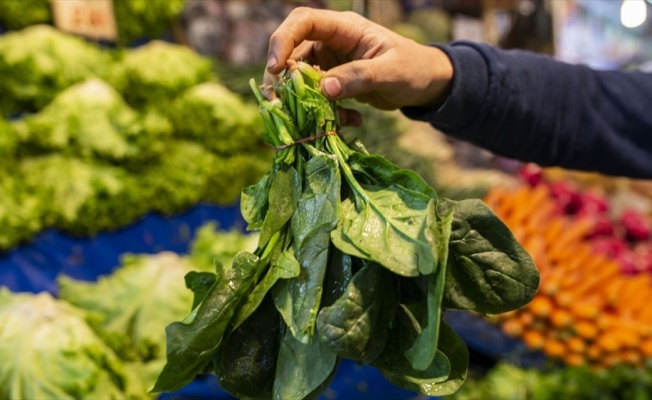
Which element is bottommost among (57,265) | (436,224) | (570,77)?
(57,265)

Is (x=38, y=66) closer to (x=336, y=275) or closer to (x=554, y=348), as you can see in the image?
(x=336, y=275)

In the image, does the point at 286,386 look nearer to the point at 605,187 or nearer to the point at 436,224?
the point at 436,224

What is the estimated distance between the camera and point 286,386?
Result: 2.86ft

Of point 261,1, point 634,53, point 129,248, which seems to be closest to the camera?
point 129,248

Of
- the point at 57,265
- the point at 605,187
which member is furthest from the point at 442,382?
the point at 605,187

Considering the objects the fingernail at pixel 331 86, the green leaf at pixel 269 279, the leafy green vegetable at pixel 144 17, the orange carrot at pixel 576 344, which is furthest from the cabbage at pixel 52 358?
the leafy green vegetable at pixel 144 17

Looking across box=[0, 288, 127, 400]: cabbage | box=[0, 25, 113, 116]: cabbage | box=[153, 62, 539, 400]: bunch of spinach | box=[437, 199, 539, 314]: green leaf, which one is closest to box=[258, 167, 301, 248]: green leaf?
box=[153, 62, 539, 400]: bunch of spinach

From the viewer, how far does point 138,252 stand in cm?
276

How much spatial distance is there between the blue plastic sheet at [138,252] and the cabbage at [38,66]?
1.98ft

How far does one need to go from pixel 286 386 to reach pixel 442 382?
0.24m

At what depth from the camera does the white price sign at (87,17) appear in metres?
2.78

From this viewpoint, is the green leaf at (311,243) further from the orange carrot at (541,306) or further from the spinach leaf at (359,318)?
the orange carrot at (541,306)

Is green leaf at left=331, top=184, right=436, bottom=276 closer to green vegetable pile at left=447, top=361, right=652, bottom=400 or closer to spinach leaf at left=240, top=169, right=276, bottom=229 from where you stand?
spinach leaf at left=240, top=169, right=276, bottom=229

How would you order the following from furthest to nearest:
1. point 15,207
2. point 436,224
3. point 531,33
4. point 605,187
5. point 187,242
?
1. point 531,33
2. point 605,187
3. point 187,242
4. point 15,207
5. point 436,224
